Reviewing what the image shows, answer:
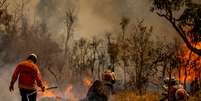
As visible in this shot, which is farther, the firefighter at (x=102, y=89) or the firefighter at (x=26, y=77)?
the firefighter at (x=102, y=89)

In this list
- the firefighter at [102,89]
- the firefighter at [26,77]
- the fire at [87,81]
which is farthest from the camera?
the fire at [87,81]

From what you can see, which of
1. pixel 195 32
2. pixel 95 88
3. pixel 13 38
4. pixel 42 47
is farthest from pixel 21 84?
pixel 42 47

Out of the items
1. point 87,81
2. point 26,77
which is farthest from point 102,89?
point 87,81

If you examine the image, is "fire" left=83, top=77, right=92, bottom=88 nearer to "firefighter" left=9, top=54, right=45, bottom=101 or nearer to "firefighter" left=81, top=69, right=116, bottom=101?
"firefighter" left=81, top=69, right=116, bottom=101

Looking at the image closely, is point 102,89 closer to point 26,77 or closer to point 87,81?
point 26,77

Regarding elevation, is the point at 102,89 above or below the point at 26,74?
below

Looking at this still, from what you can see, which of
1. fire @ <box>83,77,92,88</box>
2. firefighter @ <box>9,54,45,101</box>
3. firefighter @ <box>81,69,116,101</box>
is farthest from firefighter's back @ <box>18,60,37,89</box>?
fire @ <box>83,77,92,88</box>

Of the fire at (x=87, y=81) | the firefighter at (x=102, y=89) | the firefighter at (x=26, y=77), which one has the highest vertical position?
the firefighter at (x=26, y=77)

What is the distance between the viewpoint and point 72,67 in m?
101

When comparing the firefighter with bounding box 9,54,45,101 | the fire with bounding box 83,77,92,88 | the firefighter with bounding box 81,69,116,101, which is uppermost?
the firefighter with bounding box 9,54,45,101

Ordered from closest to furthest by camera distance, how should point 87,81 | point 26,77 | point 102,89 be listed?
1. point 26,77
2. point 102,89
3. point 87,81

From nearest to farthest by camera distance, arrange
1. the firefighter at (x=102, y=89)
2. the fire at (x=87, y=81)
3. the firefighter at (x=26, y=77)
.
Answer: the firefighter at (x=26, y=77) → the firefighter at (x=102, y=89) → the fire at (x=87, y=81)

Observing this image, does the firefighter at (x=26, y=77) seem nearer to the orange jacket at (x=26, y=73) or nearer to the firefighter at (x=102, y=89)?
the orange jacket at (x=26, y=73)

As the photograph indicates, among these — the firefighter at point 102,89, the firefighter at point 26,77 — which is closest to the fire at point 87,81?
the firefighter at point 102,89
